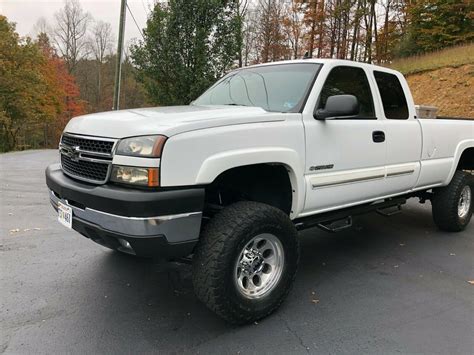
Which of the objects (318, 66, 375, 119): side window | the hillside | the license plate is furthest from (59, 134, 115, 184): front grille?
the hillside

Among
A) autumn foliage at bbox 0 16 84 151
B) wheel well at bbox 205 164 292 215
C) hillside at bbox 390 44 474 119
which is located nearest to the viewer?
wheel well at bbox 205 164 292 215

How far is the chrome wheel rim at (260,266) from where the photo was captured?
3008mm

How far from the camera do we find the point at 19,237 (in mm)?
4969

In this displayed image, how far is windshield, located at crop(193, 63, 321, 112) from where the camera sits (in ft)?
11.6

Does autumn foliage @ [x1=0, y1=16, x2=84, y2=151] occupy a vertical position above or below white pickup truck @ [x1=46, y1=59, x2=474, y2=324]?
above

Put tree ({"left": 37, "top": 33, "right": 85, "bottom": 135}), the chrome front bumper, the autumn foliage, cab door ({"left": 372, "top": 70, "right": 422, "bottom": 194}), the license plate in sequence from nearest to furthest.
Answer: the chrome front bumper
the license plate
cab door ({"left": 372, "top": 70, "right": 422, "bottom": 194})
the autumn foliage
tree ({"left": 37, "top": 33, "right": 85, "bottom": 135})

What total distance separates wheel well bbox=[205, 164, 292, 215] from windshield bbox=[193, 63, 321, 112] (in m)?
0.58

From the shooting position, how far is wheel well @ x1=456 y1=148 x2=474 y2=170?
18.5 feet

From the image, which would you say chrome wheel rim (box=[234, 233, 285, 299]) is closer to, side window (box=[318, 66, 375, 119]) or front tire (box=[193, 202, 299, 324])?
front tire (box=[193, 202, 299, 324])

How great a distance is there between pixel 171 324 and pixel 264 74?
2526mm

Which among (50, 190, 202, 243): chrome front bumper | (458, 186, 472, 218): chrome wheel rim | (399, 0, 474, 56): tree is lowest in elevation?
(458, 186, 472, 218): chrome wheel rim

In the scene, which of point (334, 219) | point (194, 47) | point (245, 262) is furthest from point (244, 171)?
point (194, 47)

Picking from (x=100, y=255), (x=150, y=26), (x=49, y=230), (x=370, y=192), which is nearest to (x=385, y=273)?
(x=370, y=192)

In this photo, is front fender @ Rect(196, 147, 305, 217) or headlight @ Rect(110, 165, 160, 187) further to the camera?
front fender @ Rect(196, 147, 305, 217)
